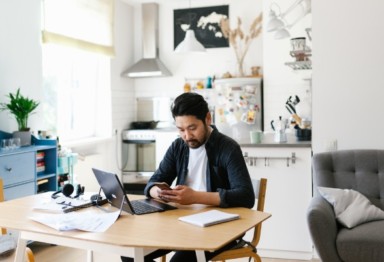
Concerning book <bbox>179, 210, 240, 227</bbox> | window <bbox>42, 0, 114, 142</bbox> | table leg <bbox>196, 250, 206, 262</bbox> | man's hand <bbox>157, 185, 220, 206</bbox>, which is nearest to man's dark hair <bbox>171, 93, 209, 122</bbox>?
man's hand <bbox>157, 185, 220, 206</bbox>

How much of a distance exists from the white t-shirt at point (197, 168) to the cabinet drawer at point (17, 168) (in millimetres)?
1766

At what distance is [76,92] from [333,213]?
386 cm

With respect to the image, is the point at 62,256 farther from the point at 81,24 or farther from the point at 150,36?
the point at 150,36

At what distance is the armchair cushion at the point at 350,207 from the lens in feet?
9.30

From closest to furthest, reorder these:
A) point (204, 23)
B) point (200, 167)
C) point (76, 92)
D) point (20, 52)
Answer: point (200, 167) → point (20, 52) → point (76, 92) → point (204, 23)

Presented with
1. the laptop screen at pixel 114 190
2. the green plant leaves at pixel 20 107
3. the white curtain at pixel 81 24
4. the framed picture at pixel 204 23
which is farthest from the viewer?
the framed picture at pixel 204 23

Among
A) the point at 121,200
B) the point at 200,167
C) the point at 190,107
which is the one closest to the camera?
the point at 121,200

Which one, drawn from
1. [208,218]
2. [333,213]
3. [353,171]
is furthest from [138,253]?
[353,171]

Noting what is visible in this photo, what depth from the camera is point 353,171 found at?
10.7ft

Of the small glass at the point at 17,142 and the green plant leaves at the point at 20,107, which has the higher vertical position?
the green plant leaves at the point at 20,107

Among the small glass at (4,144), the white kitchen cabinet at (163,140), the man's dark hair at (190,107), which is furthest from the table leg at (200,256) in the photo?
the white kitchen cabinet at (163,140)

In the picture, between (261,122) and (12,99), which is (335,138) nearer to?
(261,122)

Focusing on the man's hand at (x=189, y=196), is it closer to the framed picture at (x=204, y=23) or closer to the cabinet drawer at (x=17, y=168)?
the cabinet drawer at (x=17, y=168)

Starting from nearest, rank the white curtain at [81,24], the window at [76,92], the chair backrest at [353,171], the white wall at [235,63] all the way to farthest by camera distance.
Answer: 1. the chair backrest at [353,171]
2. the white curtain at [81,24]
3. the window at [76,92]
4. the white wall at [235,63]
